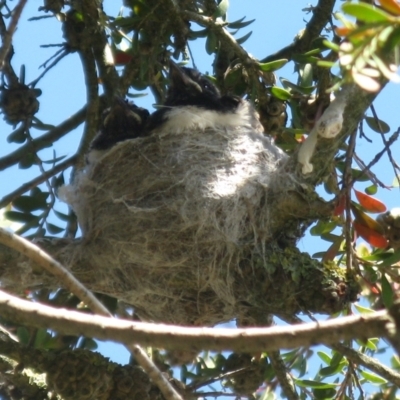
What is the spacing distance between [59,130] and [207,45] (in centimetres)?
87

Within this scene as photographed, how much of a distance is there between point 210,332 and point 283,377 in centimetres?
195

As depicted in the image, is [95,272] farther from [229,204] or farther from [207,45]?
[207,45]

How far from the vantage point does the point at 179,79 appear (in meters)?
4.68

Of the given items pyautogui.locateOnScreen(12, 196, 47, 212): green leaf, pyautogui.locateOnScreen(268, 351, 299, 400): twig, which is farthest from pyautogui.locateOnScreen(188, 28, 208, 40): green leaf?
pyautogui.locateOnScreen(268, 351, 299, 400): twig

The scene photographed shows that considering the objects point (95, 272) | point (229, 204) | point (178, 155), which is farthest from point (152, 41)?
point (95, 272)

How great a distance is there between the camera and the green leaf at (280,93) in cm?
396

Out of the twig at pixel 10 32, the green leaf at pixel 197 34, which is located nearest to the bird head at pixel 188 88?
the green leaf at pixel 197 34

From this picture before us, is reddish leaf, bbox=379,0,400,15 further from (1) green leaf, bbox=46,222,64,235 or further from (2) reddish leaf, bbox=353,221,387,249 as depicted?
(1) green leaf, bbox=46,222,64,235

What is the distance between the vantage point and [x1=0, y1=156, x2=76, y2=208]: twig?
3.82m

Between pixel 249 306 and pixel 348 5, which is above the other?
pixel 249 306

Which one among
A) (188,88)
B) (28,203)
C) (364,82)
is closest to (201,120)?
(188,88)

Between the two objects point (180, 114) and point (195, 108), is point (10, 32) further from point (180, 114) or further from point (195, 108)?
point (195, 108)

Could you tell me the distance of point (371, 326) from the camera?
4.52 feet

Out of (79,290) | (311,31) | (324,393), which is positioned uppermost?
(311,31)
